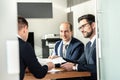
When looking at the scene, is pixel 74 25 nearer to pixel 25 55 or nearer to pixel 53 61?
pixel 53 61

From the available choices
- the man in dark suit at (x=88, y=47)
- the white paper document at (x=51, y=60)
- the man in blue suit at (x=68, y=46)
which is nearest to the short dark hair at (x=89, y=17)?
the man in dark suit at (x=88, y=47)

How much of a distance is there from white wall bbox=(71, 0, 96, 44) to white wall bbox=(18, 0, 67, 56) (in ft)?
0.29

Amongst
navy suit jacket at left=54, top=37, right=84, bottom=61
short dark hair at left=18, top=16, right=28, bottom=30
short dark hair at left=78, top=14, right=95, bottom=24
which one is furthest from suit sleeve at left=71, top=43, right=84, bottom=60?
short dark hair at left=18, top=16, right=28, bottom=30

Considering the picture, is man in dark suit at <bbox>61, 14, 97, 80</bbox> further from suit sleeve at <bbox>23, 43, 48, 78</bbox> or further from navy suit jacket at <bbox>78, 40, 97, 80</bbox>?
suit sleeve at <bbox>23, 43, 48, 78</bbox>

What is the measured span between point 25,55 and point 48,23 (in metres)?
0.22

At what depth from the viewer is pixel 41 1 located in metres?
1.38

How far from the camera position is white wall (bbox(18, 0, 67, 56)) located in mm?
1357

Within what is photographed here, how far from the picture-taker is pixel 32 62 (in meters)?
1.36

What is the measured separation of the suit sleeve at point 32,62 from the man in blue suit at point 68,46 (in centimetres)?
11
